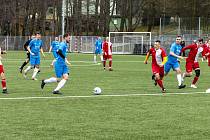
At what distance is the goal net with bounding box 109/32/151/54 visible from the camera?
61.7 meters

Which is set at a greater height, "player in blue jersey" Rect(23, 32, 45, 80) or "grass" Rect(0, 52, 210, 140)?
"player in blue jersey" Rect(23, 32, 45, 80)

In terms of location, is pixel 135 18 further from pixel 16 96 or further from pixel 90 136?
pixel 90 136

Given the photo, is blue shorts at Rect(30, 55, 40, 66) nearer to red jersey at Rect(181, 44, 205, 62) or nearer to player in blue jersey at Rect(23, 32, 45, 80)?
player in blue jersey at Rect(23, 32, 45, 80)

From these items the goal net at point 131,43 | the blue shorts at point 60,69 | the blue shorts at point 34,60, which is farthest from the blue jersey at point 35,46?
the goal net at point 131,43

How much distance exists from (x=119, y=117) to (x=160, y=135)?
2163 millimetres

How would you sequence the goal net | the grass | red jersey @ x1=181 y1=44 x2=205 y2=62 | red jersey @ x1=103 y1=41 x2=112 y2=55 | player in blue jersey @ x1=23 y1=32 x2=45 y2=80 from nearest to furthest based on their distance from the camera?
the grass < red jersey @ x1=181 y1=44 x2=205 y2=62 < player in blue jersey @ x1=23 y1=32 x2=45 y2=80 < red jersey @ x1=103 y1=41 x2=112 y2=55 < the goal net

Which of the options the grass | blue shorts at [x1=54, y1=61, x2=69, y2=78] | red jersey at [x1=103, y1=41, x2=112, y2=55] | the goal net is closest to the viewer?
the grass

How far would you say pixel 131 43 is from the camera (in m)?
63.3

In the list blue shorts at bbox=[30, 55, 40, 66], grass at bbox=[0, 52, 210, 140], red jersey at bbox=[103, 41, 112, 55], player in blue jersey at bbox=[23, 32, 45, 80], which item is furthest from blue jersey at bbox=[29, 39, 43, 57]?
red jersey at bbox=[103, 41, 112, 55]

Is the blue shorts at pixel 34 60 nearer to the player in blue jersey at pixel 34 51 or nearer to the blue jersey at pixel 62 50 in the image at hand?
the player in blue jersey at pixel 34 51

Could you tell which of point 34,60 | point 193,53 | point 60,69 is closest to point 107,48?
point 34,60

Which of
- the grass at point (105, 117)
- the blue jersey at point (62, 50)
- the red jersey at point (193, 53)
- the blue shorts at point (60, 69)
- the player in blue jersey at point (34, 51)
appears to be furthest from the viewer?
the player in blue jersey at point (34, 51)

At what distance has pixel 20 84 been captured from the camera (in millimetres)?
19859

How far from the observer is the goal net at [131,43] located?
6172cm
